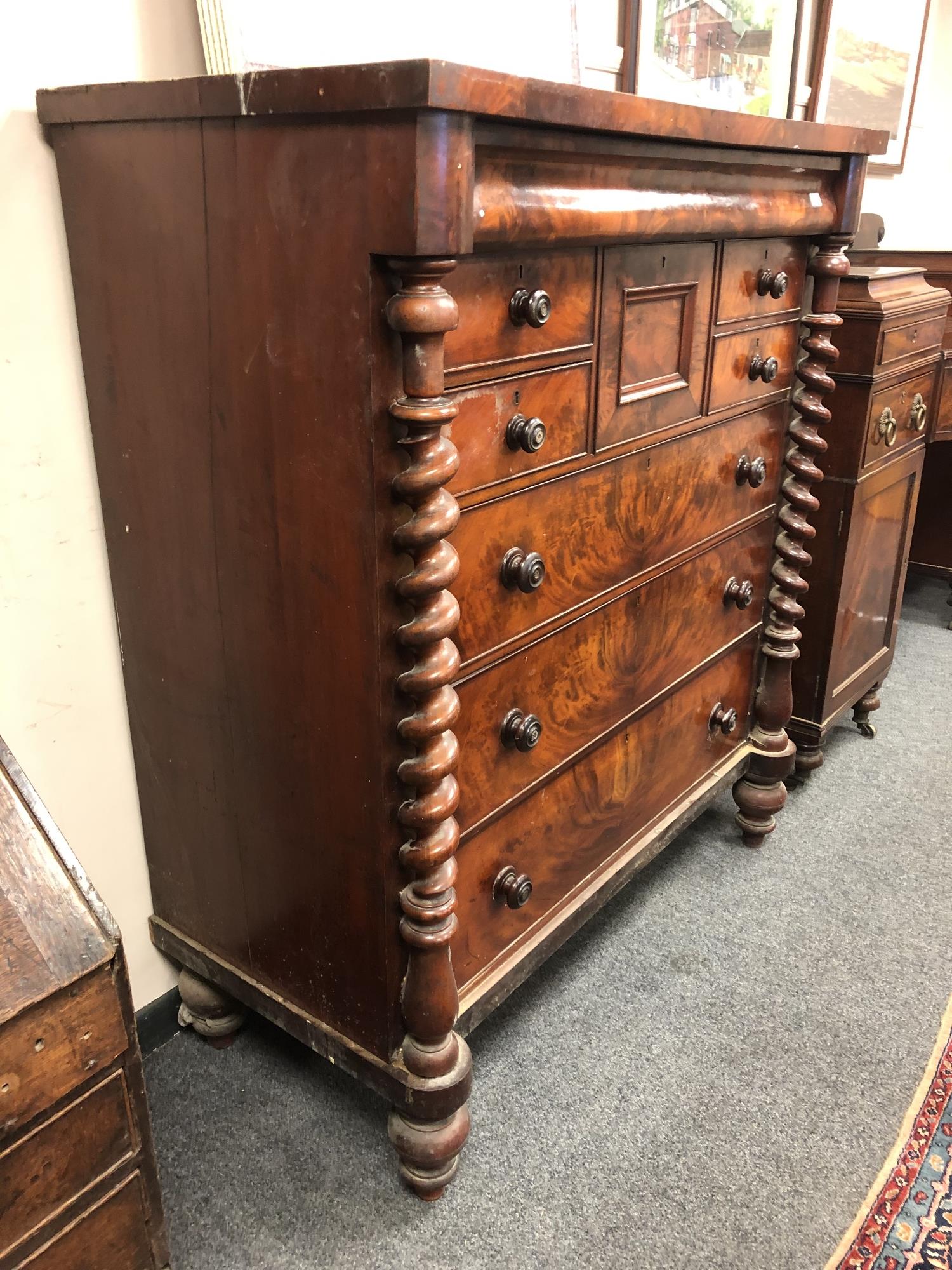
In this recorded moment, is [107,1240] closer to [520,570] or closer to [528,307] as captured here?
[520,570]

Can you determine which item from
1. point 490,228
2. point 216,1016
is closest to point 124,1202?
point 216,1016

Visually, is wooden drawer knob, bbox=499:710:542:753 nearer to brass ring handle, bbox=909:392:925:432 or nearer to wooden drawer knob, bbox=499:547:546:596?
wooden drawer knob, bbox=499:547:546:596

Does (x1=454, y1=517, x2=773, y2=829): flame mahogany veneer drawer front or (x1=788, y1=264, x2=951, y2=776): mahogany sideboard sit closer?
(x1=454, y1=517, x2=773, y2=829): flame mahogany veneer drawer front

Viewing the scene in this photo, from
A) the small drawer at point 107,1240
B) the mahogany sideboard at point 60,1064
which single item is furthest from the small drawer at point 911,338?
the small drawer at point 107,1240

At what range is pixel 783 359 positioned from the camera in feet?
6.02

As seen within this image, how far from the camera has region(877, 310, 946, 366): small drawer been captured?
6.91 ft

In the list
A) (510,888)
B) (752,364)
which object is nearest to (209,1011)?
(510,888)

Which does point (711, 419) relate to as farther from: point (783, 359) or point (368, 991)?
point (368, 991)

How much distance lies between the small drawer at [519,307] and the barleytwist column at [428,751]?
0.28 feet

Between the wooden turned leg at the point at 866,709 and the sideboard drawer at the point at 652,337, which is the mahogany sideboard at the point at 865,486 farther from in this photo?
the sideboard drawer at the point at 652,337

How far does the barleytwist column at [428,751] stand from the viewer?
99 cm

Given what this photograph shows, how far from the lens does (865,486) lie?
2.21 m

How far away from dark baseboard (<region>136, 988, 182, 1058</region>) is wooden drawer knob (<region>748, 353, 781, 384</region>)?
4.63ft

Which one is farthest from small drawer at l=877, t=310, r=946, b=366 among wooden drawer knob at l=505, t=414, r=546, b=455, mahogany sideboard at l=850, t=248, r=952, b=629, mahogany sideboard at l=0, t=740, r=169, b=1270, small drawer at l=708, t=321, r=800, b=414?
mahogany sideboard at l=0, t=740, r=169, b=1270
